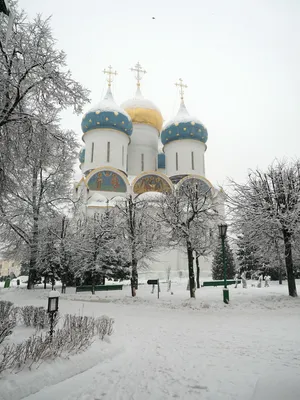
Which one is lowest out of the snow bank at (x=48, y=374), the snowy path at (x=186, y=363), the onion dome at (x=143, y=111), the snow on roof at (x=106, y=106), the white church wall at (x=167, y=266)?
the snowy path at (x=186, y=363)

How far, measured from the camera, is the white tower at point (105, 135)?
30.5 metres

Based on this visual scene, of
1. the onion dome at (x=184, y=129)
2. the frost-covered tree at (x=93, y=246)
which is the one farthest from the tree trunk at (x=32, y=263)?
the onion dome at (x=184, y=129)

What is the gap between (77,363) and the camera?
A: 4059 millimetres

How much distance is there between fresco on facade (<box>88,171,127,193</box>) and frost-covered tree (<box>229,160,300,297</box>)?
16.3 meters

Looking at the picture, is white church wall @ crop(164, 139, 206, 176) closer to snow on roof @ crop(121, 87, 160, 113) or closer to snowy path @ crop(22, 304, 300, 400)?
snow on roof @ crop(121, 87, 160, 113)

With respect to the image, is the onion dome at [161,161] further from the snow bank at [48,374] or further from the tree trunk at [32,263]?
the snow bank at [48,374]

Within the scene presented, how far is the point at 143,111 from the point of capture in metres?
35.1

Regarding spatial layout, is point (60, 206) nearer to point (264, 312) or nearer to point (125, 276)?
point (125, 276)

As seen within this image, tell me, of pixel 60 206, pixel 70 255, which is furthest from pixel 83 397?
pixel 60 206

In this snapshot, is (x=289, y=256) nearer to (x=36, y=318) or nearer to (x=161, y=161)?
(x=36, y=318)

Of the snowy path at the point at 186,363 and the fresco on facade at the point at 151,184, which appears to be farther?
the fresco on facade at the point at 151,184

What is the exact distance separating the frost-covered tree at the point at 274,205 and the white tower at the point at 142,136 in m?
22.8

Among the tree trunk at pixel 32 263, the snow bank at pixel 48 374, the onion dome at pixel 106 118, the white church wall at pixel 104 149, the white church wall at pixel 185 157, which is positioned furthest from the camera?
the white church wall at pixel 185 157

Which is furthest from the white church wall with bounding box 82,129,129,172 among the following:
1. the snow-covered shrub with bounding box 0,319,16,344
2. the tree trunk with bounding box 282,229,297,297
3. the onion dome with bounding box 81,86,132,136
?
the snow-covered shrub with bounding box 0,319,16,344
